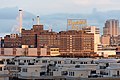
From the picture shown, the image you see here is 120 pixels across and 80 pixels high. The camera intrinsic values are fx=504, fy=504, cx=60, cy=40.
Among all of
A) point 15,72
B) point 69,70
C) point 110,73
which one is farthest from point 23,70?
point 110,73

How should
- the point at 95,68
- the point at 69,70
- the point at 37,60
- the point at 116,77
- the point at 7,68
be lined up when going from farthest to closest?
the point at 37,60
the point at 7,68
the point at 95,68
the point at 69,70
the point at 116,77

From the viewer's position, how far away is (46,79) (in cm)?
6328

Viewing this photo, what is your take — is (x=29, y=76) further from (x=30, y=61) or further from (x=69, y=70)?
(x=30, y=61)

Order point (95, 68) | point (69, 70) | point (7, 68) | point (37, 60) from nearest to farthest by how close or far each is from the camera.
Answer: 1. point (69, 70)
2. point (95, 68)
3. point (7, 68)
4. point (37, 60)

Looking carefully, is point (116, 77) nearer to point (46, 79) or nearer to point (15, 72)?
point (46, 79)

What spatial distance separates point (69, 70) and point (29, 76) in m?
6.06

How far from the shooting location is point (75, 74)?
199ft

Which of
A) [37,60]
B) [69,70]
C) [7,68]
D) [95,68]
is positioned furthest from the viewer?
[37,60]

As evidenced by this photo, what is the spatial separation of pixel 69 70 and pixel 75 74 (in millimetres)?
1488

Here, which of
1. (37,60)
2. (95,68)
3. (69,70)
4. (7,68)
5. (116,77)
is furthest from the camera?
(37,60)

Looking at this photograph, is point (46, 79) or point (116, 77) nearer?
point (116, 77)

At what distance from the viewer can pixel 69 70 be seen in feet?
203

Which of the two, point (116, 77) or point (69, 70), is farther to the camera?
point (69, 70)

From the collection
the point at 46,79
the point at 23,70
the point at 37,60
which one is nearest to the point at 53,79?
the point at 46,79
